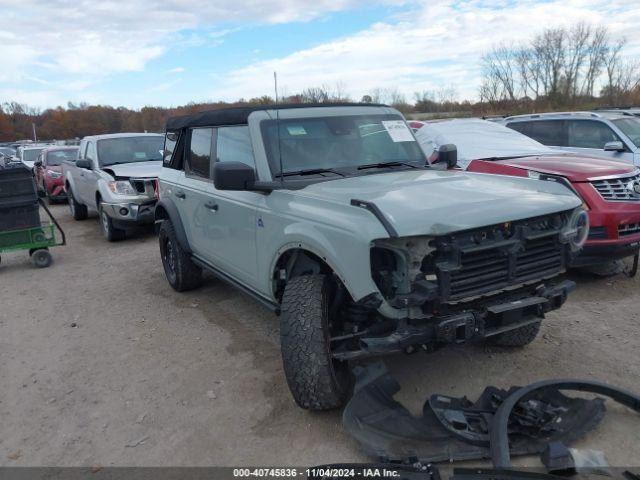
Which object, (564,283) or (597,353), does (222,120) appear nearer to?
(564,283)

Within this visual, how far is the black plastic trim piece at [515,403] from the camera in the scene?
8.84ft

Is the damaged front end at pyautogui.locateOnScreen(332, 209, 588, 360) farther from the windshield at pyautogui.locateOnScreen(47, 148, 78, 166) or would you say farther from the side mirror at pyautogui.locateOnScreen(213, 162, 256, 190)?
the windshield at pyautogui.locateOnScreen(47, 148, 78, 166)

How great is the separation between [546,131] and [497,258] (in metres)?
7.09

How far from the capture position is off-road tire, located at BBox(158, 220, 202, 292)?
603 cm

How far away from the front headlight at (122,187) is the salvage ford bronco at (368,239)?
16.2ft

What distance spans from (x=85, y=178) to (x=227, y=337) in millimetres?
7027

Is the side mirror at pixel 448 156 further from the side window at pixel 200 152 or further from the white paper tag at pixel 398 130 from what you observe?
the side window at pixel 200 152

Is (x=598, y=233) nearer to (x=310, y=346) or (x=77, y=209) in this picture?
(x=310, y=346)

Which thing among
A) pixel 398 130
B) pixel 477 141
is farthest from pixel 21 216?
pixel 477 141

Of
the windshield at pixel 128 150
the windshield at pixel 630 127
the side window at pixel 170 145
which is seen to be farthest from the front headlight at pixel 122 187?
the windshield at pixel 630 127

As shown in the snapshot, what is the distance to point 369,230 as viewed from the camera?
295cm

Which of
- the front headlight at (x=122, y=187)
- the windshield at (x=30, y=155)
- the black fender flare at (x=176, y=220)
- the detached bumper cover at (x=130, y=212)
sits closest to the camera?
the black fender flare at (x=176, y=220)

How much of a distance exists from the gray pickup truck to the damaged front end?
6.70m

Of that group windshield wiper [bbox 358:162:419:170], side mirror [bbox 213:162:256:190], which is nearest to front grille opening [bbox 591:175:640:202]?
windshield wiper [bbox 358:162:419:170]
